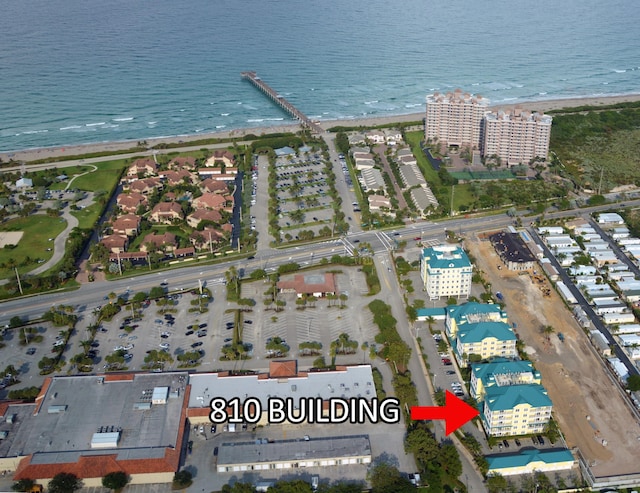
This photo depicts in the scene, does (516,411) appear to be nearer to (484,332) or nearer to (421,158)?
(484,332)

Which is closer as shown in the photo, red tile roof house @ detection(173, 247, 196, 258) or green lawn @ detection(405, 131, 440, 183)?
red tile roof house @ detection(173, 247, 196, 258)

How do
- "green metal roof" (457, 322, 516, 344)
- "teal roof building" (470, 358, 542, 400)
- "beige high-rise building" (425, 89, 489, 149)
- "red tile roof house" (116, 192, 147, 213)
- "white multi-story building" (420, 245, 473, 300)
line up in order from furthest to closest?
"beige high-rise building" (425, 89, 489, 149), "red tile roof house" (116, 192, 147, 213), "white multi-story building" (420, 245, 473, 300), "green metal roof" (457, 322, 516, 344), "teal roof building" (470, 358, 542, 400)

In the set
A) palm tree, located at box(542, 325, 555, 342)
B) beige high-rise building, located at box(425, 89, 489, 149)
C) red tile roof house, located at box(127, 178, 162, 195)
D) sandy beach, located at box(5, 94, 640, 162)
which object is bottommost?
palm tree, located at box(542, 325, 555, 342)

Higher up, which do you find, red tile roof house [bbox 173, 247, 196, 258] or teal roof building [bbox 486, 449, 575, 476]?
red tile roof house [bbox 173, 247, 196, 258]

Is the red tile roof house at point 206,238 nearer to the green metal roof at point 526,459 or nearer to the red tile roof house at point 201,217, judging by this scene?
the red tile roof house at point 201,217

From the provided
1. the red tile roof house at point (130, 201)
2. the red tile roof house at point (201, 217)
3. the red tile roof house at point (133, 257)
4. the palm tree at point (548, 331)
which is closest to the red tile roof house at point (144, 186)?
the red tile roof house at point (130, 201)

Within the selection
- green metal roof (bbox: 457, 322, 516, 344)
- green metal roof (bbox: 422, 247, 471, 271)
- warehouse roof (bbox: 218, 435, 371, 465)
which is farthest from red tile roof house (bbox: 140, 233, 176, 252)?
green metal roof (bbox: 457, 322, 516, 344)

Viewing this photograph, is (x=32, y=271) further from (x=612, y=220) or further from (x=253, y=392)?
(x=612, y=220)

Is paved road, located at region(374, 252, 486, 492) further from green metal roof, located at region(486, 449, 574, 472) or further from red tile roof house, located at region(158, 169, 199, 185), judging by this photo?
red tile roof house, located at region(158, 169, 199, 185)
